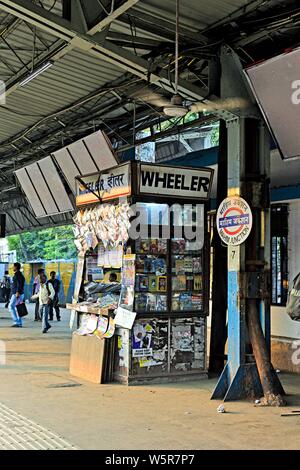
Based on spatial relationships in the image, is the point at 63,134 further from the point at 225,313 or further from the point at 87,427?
the point at 87,427

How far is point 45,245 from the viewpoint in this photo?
5053 cm

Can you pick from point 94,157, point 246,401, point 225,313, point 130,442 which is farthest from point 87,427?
point 94,157

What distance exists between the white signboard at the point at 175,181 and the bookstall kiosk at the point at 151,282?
1 cm

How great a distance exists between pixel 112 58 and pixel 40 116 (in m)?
5.88

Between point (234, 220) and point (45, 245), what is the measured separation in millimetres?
44006

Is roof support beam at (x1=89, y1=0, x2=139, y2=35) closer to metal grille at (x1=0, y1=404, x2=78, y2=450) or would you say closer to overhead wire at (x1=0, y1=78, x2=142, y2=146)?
overhead wire at (x1=0, y1=78, x2=142, y2=146)

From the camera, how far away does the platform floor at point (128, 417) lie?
18.2 ft

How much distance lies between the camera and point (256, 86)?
7203 millimetres

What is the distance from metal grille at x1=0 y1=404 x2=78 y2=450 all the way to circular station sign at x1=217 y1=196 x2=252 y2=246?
10.9 feet

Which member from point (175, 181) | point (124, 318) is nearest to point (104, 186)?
point (175, 181)

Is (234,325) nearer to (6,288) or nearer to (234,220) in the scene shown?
(234,220)

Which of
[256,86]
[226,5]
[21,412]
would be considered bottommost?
[21,412]

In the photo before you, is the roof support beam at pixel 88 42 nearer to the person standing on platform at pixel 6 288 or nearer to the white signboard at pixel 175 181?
the white signboard at pixel 175 181

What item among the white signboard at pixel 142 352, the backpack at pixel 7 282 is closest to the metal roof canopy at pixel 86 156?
the white signboard at pixel 142 352
